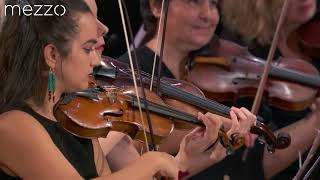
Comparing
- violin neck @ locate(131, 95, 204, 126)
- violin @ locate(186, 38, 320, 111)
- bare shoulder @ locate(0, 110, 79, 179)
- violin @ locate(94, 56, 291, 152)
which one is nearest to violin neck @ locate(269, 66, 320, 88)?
violin @ locate(186, 38, 320, 111)

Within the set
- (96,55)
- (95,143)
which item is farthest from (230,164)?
(96,55)

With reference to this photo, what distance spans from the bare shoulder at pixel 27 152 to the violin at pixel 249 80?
0.68 m

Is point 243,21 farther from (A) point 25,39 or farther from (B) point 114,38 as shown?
(A) point 25,39

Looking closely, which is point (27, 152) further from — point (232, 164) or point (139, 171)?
point (232, 164)

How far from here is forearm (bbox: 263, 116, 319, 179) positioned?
6.29 feet

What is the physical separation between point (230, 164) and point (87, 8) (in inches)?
27.4

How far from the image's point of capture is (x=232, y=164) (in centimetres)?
181

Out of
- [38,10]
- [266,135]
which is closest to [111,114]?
[38,10]

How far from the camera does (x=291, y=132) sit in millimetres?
1934

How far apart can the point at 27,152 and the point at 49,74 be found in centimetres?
16

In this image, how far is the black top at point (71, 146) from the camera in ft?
4.07

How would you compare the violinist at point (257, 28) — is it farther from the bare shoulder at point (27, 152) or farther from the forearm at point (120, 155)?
the bare shoulder at point (27, 152)

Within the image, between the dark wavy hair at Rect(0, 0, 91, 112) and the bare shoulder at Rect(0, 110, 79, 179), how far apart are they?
0.24 feet

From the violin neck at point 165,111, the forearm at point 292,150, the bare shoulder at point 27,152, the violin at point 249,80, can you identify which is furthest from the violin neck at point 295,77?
the bare shoulder at point 27,152
